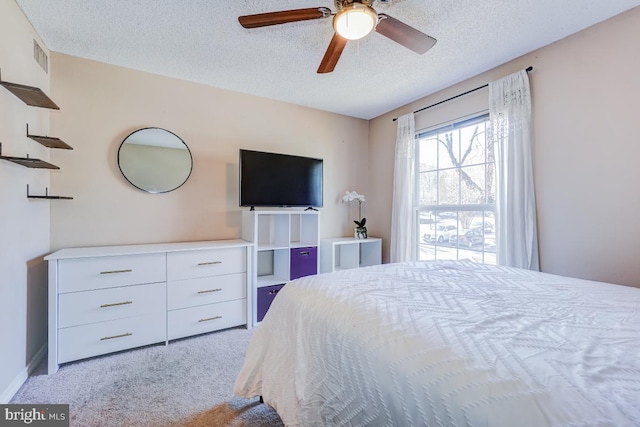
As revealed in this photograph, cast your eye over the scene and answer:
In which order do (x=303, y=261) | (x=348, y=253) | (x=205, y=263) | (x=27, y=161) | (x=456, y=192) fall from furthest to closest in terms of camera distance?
1. (x=348, y=253)
2. (x=303, y=261)
3. (x=456, y=192)
4. (x=205, y=263)
5. (x=27, y=161)

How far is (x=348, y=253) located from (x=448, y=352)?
9.03 ft

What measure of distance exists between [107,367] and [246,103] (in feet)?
8.80

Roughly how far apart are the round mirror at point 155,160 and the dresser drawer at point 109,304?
0.94 meters

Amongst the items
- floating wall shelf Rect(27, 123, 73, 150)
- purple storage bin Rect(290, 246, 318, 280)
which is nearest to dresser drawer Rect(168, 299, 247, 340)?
purple storage bin Rect(290, 246, 318, 280)

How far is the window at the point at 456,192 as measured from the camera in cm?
260

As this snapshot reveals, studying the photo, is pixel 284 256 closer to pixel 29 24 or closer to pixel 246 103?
pixel 246 103

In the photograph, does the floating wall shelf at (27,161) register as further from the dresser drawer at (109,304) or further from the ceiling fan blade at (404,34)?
the ceiling fan blade at (404,34)

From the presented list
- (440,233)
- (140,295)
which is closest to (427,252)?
(440,233)

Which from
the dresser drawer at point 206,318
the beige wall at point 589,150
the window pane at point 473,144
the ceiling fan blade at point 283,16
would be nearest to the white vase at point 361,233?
the window pane at point 473,144

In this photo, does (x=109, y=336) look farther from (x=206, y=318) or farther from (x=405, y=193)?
(x=405, y=193)

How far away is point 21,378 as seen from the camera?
5.78ft

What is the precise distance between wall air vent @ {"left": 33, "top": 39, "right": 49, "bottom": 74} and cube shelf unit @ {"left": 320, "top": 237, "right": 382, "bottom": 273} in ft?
9.57

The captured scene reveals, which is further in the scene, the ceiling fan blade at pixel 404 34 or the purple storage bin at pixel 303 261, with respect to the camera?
the purple storage bin at pixel 303 261

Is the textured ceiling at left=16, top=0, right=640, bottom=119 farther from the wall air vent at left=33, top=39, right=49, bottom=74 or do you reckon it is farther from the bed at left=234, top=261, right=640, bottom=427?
the bed at left=234, top=261, right=640, bottom=427
